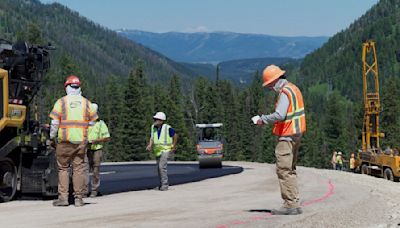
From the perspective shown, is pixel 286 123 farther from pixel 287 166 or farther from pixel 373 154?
pixel 373 154

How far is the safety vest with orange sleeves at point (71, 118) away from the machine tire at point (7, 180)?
2.12 meters

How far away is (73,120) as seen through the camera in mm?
12078

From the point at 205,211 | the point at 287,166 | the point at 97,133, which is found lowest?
the point at 205,211

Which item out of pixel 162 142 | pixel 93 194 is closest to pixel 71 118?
pixel 93 194

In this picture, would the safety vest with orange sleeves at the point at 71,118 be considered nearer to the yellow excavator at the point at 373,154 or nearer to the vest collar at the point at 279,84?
the vest collar at the point at 279,84

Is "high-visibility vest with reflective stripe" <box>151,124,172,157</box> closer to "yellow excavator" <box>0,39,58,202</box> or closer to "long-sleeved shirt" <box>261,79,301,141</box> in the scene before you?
"yellow excavator" <box>0,39,58,202</box>

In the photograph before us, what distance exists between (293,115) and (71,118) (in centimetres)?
416

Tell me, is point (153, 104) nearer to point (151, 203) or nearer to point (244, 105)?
point (244, 105)

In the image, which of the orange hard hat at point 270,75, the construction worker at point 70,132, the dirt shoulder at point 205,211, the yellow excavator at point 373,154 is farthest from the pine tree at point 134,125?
the orange hard hat at point 270,75

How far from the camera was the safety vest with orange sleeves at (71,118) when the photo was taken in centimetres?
1200

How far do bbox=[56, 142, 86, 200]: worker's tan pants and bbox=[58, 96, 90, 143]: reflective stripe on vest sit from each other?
16 cm

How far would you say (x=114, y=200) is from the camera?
13938 mm

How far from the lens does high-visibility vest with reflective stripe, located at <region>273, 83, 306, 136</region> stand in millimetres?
10266

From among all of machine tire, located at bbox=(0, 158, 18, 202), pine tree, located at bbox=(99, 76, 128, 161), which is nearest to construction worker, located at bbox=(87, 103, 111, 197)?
machine tire, located at bbox=(0, 158, 18, 202)
